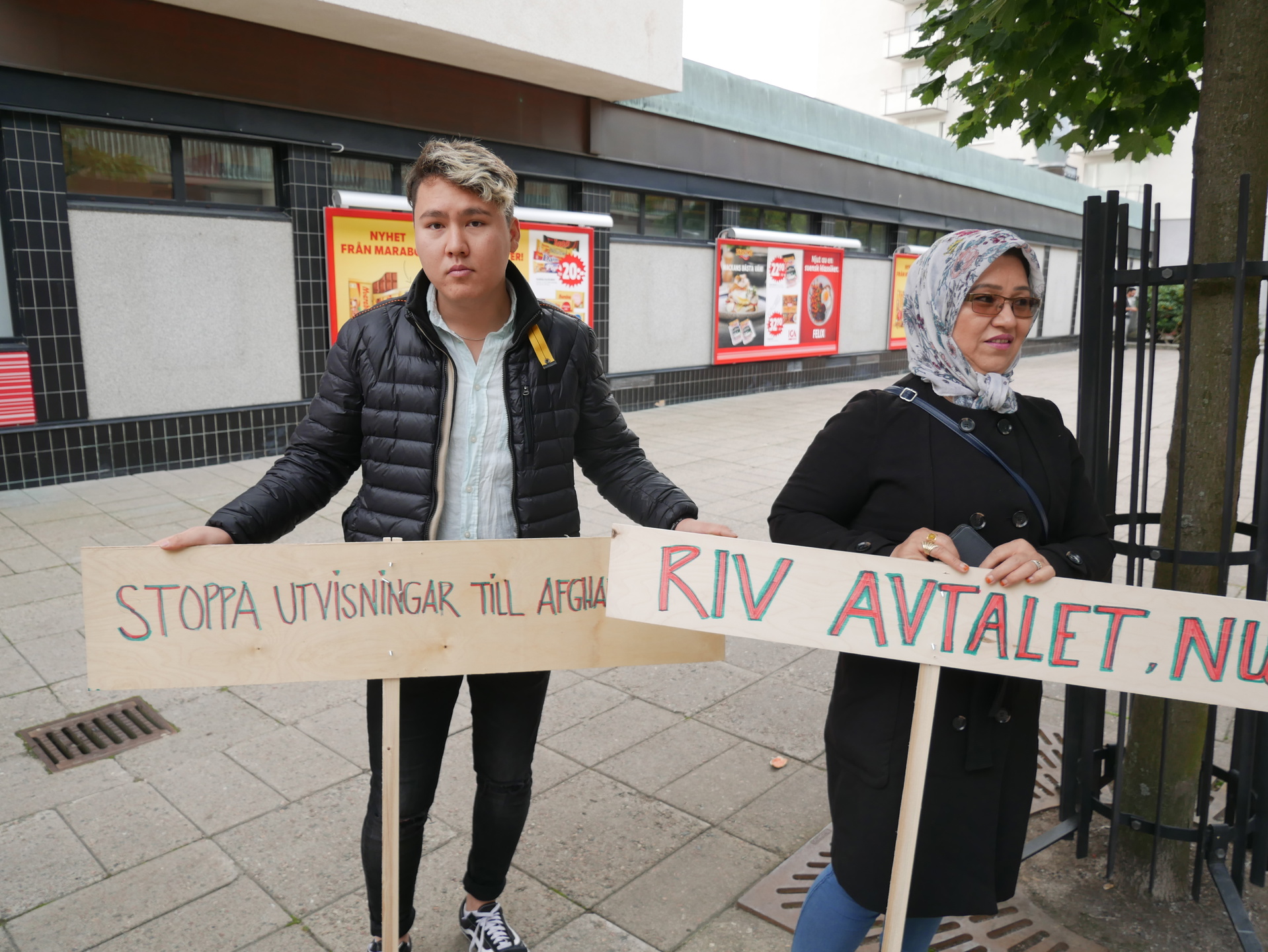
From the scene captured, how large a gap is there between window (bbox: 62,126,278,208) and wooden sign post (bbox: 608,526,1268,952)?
7734mm

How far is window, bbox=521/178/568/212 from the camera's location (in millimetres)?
10875

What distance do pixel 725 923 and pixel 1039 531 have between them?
1.45 metres

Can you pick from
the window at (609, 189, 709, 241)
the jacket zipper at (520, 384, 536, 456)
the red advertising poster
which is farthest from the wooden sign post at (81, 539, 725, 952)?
the red advertising poster

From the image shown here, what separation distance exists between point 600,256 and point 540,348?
9.90 metres

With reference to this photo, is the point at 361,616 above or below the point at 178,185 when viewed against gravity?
below

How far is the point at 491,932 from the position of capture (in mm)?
2430

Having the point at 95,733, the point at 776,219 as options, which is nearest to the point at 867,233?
the point at 776,219

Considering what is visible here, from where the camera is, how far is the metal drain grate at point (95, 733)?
3473 mm

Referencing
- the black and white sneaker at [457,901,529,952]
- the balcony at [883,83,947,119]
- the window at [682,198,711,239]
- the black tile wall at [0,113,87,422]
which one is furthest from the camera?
the balcony at [883,83,947,119]

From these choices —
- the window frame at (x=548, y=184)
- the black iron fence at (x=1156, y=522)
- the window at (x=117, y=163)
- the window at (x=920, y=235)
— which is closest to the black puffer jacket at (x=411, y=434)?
the black iron fence at (x=1156, y=522)

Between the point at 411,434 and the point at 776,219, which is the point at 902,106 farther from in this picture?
the point at 411,434

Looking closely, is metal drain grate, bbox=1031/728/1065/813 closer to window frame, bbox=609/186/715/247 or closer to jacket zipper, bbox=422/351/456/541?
jacket zipper, bbox=422/351/456/541

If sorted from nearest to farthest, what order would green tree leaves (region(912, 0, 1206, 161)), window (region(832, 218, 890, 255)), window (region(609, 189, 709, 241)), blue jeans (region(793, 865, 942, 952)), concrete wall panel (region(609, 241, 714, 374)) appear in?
blue jeans (region(793, 865, 942, 952))
green tree leaves (region(912, 0, 1206, 161))
window (region(609, 189, 709, 241))
concrete wall panel (region(609, 241, 714, 374))
window (region(832, 218, 890, 255))

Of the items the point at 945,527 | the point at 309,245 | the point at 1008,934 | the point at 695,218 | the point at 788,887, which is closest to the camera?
the point at 945,527
